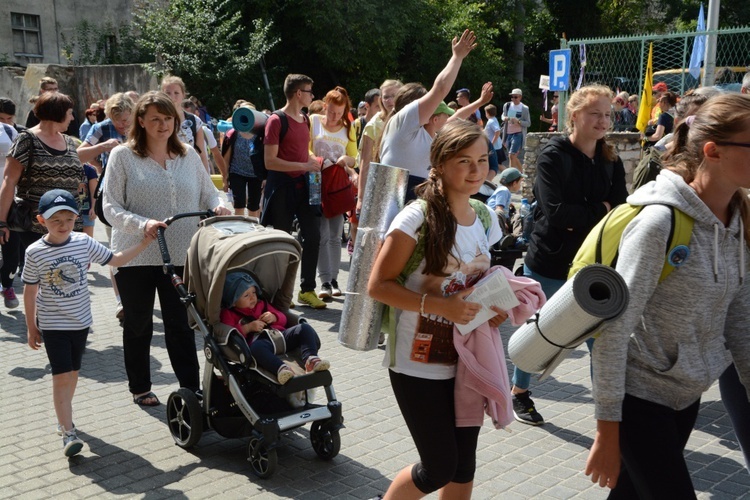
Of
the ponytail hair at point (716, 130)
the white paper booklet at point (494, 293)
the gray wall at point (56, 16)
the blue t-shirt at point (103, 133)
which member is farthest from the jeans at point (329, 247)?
the gray wall at point (56, 16)

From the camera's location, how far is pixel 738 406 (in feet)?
10.6

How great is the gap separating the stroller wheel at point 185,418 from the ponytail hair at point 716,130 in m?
3.12

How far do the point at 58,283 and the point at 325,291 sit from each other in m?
4.18

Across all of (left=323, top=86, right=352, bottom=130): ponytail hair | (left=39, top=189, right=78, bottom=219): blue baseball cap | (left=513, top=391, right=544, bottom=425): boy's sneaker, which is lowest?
(left=513, top=391, right=544, bottom=425): boy's sneaker

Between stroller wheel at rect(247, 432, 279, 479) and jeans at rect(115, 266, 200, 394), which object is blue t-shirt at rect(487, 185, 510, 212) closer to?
jeans at rect(115, 266, 200, 394)

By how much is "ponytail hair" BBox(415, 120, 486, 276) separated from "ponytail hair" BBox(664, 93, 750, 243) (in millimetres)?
804

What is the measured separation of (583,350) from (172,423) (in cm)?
357

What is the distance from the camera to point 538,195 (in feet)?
17.2

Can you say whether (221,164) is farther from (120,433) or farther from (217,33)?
(217,33)

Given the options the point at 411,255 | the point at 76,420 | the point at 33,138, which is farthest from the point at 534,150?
the point at 411,255

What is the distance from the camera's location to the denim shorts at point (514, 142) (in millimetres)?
20812

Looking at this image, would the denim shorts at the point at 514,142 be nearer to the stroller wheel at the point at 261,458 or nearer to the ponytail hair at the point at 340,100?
the ponytail hair at the point at 340,100

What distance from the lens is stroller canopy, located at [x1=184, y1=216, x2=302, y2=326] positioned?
487cm

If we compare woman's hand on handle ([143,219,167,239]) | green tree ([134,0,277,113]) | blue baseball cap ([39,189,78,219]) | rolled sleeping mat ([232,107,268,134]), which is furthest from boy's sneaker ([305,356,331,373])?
green tree ([134,0,277,113])
